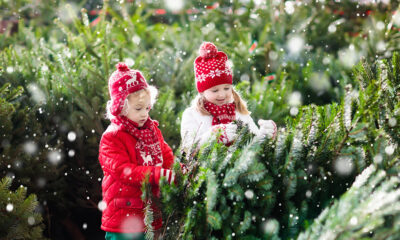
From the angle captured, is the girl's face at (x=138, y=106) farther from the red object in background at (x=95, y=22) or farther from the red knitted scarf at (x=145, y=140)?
the red object in background at (x=95, y=22)

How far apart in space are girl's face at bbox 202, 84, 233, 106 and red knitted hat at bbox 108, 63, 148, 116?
1.49 ft

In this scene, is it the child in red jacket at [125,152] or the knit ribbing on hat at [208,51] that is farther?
the knit ribbing on hat at [208,51]

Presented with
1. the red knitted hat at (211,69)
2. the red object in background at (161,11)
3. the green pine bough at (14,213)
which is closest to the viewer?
the green pine bough at (14,213)

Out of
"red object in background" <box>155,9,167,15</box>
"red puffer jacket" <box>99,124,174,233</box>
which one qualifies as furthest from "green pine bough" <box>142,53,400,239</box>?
"red object in background" <box>155,9,167,15</box>

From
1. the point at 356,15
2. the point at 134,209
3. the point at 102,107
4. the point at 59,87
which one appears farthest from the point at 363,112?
the point at 356,15

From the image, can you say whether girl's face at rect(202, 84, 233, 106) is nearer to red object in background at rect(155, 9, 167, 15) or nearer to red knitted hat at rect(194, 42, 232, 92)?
red knitted hat at rect(194, 42, 232, 92)

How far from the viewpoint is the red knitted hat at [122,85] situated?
2.36m

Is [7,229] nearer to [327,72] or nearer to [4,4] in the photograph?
[327,72]

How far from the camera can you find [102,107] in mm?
3613

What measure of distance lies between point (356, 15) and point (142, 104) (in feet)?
16.3

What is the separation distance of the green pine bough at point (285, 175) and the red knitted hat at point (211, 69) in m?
0.60

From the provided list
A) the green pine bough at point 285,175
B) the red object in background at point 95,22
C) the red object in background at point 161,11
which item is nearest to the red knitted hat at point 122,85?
the green pine bough at point 285,175

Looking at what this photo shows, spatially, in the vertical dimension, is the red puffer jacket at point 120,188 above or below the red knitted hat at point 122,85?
below

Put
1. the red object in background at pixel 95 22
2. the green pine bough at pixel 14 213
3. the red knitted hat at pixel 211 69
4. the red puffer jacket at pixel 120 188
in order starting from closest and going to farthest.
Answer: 1. the red puffer jacket at pixel 120 188
2. the green pine bough at pixel 14 213
3. the red knitted hat at pixel 211 69
4. the red object in background at pixel 95 22
